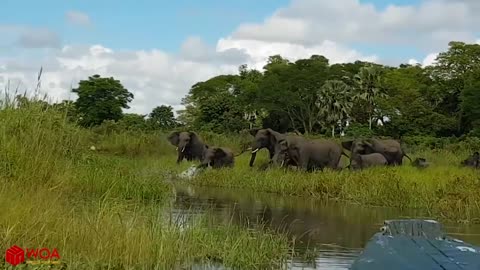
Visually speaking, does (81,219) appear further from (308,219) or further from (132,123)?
(132,123)

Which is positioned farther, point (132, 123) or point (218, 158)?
point (132, 123)

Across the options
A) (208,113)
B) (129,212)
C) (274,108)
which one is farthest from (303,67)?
(129,212)

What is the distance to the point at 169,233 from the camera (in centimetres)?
759

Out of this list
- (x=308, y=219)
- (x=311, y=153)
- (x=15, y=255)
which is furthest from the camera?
(x=311, y=153)

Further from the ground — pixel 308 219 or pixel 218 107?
pixel 218 107

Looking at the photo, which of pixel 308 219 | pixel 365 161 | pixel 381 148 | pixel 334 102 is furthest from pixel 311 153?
pixel 334 102

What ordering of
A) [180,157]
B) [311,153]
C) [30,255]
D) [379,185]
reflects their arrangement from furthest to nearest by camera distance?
[180,157]
[311,153]
[379,185]
[30,255]

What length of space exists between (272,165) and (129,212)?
1454 centimetres

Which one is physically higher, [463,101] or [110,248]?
[463,101]

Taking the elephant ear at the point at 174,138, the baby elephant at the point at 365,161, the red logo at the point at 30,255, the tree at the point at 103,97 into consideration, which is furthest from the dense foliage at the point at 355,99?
the red logo at the point at 30,255

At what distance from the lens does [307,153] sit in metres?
23.5

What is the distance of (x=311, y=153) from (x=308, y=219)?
10.5 m

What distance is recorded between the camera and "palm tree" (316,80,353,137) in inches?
2165

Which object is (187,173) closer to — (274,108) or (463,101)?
(463,101)
